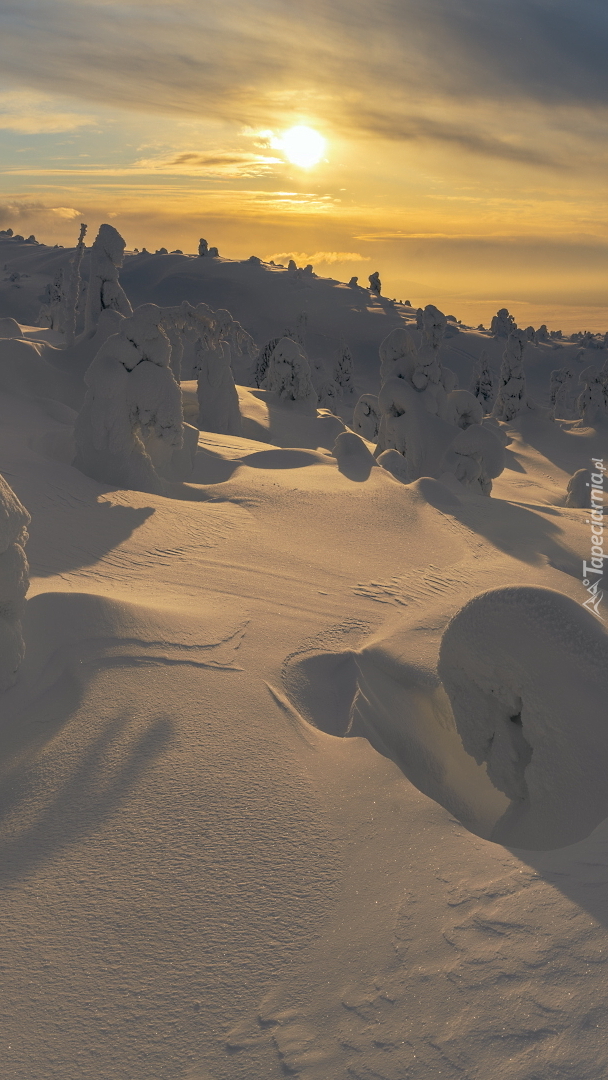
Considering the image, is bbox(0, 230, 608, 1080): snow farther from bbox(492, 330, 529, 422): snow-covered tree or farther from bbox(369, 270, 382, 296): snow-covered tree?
bbox(369, 270, 382, 296): snow-covered tree

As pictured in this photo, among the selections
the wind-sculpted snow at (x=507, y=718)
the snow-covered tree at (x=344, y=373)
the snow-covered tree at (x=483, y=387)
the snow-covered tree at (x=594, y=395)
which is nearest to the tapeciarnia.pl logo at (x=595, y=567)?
the wind-sculpted snow at (x=507, y=718)

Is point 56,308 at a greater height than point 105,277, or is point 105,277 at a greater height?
point 56,308

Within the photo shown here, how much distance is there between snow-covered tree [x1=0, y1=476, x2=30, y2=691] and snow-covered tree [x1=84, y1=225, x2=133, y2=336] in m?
17.6

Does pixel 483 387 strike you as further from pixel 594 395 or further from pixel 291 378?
pixel 291 378

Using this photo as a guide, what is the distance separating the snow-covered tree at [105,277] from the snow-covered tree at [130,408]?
10396mm

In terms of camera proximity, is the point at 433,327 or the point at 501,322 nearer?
the point at 433,327

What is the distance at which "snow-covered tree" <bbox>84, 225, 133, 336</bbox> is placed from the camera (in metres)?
21.1

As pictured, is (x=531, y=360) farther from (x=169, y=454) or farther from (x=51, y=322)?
(x=169, y=454)

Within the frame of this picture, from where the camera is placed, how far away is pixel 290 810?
3.98 meters

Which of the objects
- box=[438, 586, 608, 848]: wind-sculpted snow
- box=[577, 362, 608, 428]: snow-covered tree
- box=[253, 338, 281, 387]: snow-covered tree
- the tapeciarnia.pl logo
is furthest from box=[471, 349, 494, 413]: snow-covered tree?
box=[438, 586, 608, 848]: wind-sculpted snow

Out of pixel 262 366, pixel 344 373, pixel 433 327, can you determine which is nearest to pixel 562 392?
pixel 344 373

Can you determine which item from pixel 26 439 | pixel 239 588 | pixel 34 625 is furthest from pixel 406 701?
pixel 26 439

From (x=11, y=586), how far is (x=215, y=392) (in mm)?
17593

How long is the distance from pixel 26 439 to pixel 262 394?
61.6ft
